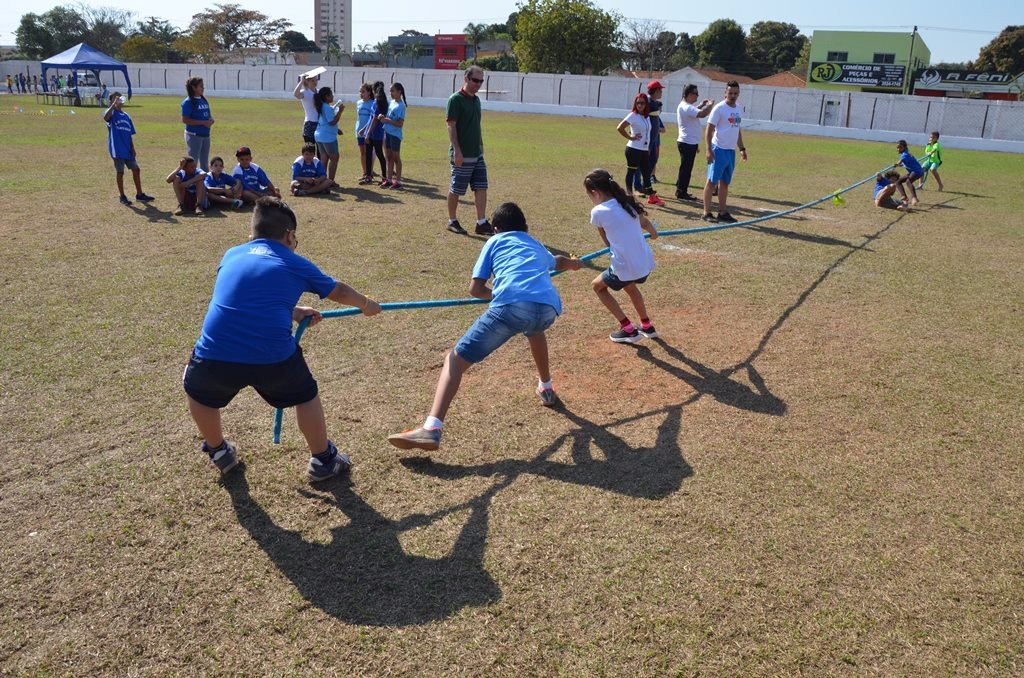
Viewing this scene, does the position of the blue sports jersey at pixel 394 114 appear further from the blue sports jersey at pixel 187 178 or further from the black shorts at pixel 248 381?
the black shorts at pixel 248 381

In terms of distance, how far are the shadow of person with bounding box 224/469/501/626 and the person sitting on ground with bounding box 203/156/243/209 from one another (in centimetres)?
845

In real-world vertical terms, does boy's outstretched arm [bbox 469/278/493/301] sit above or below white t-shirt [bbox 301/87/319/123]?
below

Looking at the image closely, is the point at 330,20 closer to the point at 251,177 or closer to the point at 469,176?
the point at 251,177

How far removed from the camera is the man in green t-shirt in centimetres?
919

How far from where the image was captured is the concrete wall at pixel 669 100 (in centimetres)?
3155

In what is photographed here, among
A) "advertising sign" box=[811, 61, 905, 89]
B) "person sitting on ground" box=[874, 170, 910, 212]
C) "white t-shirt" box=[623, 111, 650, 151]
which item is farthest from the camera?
"advertising sign" box=[811, 61, 905, 89]

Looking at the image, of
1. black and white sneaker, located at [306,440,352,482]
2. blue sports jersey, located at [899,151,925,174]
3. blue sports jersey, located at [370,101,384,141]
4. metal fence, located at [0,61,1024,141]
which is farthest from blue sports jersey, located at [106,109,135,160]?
metal fence, located at [0,61,1024,141]

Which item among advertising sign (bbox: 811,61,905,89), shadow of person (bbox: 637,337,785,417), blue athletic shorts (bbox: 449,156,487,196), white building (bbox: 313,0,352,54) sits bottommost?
shadow of person (bbox: 637,337,785,417)

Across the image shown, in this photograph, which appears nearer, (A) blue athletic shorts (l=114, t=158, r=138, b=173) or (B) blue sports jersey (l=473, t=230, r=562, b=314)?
(B) blue sports jersey (l=473, t=230, r=562, b=314)

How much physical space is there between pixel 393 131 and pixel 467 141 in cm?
449

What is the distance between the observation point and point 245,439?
4555 millimetres

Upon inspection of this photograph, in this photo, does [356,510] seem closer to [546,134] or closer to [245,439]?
Answer: [245,439]

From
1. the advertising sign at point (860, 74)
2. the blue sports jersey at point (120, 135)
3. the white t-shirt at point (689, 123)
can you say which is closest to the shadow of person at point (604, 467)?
the blue sports jersey at point (120, 135)

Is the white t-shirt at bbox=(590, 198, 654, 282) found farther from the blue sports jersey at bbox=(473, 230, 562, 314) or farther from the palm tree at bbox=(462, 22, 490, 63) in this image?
the palm tree at bbox=(462, 22, 490, 63)
